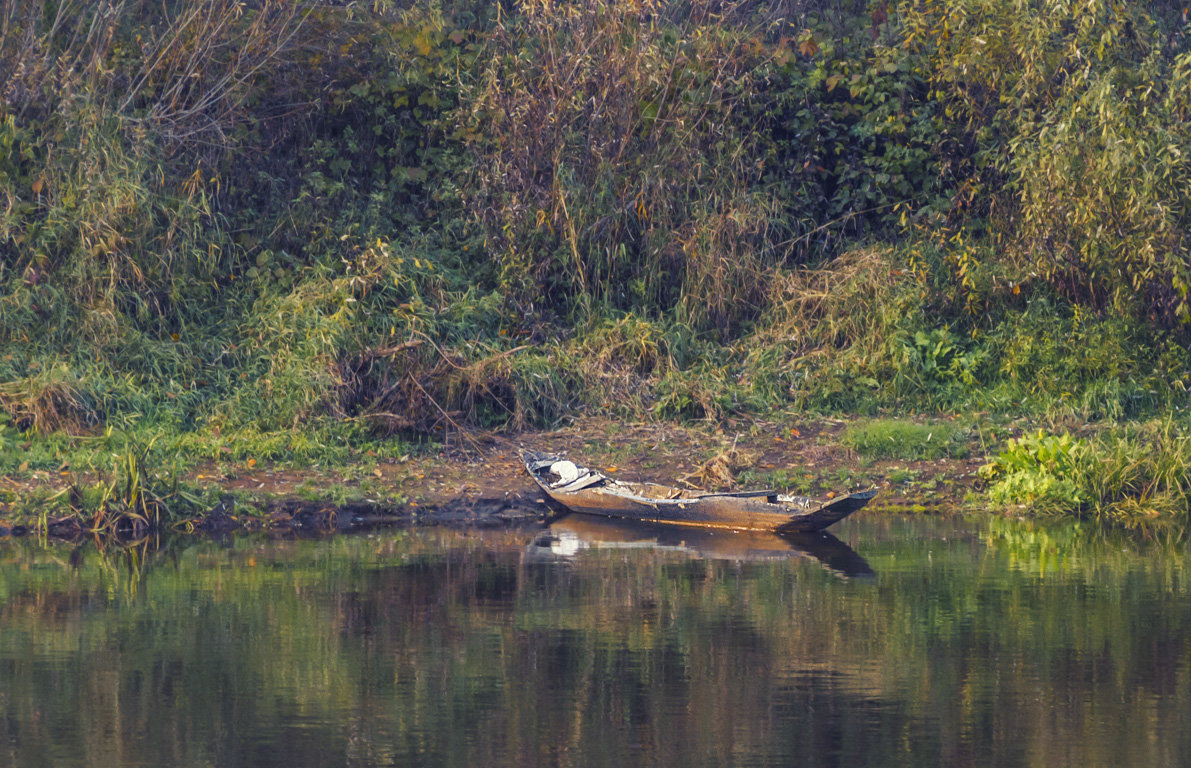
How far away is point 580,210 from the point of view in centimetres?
1939

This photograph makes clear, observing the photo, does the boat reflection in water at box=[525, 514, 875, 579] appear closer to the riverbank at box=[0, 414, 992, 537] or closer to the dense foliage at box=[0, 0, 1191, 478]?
the riverbank at box=[0, 414, 992, 537]

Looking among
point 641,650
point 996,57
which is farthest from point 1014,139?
point 641,650

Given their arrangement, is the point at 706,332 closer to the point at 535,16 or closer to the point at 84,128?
the point at 535,16

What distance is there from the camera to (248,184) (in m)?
20.2

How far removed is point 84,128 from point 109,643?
10.3m

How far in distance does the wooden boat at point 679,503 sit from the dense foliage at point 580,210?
2.25 meters

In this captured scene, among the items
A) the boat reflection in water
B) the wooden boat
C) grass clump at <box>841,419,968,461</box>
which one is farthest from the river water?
grass clump at <box>841,419,968,461</box>

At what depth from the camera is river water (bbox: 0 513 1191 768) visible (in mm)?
7273

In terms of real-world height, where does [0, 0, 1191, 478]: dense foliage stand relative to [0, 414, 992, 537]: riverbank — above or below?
above

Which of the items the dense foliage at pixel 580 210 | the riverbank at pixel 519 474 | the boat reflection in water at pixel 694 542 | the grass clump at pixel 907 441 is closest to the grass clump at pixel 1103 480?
the riverbank at pixel 519 474

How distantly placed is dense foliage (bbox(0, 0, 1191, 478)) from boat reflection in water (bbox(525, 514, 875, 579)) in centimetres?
311

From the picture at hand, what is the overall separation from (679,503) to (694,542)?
701mm

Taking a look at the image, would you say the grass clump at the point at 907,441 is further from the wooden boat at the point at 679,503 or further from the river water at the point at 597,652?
the river water at the point at 597,652

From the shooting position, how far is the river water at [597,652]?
7273 millimetres
